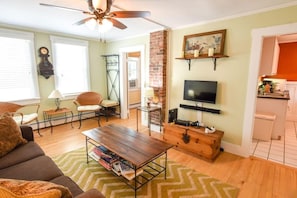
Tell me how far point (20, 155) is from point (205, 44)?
10.5 feet

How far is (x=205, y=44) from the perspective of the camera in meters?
3.01

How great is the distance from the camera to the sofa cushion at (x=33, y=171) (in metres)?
1.45

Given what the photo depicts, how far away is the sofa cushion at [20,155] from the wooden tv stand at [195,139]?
81.5 inches

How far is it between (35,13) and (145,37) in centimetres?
222

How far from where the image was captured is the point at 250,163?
2576 millimetres

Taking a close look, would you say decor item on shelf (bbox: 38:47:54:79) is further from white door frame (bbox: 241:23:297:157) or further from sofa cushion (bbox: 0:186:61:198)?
white door frame (bbox: 241:23:297:157)

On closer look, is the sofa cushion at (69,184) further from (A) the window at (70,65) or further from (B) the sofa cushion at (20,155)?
(A) the window at (70,65)

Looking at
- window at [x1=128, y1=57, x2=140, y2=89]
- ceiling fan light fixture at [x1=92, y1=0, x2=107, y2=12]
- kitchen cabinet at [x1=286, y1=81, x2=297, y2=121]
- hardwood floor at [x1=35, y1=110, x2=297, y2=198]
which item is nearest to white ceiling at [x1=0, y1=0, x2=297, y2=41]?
ceiling fan light fixture at [x1=92, y1=0, x2=107, y2=12]

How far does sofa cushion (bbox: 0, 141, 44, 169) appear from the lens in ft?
5.51

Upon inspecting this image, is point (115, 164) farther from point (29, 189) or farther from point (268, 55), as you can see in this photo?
point (268, 55)

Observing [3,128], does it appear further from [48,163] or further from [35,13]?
[35,13]

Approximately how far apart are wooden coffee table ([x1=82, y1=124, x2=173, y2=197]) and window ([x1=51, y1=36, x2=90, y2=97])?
2.50 m

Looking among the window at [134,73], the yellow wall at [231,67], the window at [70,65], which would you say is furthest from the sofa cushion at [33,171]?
the window at [134,73]

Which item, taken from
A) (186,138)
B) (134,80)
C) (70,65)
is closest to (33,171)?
(186,138)
